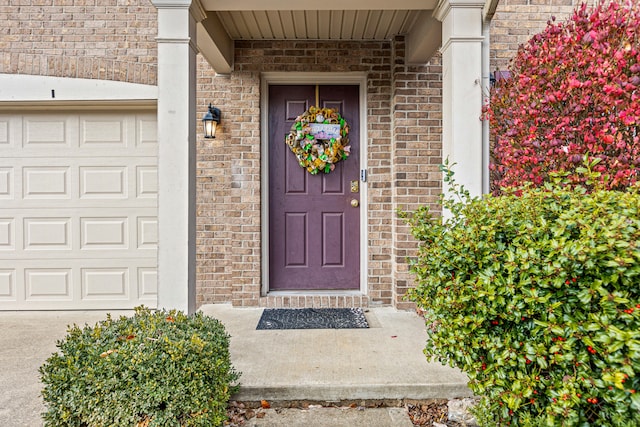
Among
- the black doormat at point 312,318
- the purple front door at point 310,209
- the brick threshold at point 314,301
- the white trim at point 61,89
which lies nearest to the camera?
the black doormat at point 312,318

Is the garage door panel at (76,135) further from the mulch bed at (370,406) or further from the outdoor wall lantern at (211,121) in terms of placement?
the mulch bed at (370,406)

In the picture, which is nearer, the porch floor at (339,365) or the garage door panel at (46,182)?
the porch floor at (339,365)

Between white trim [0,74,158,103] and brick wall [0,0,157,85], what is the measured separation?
55mm

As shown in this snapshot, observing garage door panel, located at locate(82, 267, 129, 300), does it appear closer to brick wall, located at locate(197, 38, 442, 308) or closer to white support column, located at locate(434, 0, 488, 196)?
brick wall, located at locate(197, 38, 442, 308)

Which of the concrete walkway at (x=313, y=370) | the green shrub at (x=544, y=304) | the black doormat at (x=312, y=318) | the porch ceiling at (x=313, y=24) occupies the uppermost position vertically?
the porch ceiling at (x=313, y=24)

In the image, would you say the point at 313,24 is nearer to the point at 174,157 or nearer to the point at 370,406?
the point at 174,157

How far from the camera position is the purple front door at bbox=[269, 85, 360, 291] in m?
4.00

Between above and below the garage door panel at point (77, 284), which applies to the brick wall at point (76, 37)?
above

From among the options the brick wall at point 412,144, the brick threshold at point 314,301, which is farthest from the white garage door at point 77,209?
Answer: the brick wall at point 412,144

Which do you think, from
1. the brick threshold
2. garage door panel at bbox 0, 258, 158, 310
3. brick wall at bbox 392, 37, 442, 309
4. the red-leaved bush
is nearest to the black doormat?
the brick threshold

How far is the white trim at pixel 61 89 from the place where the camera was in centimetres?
375

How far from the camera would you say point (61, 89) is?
12.3 ft

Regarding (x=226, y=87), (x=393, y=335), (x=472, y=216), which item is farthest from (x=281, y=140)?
(x=472, y=216)

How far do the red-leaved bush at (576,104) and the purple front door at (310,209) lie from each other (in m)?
1.53
